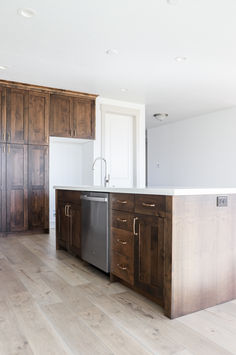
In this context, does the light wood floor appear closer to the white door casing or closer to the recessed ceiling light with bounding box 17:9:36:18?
the recessed ceiling light with bounding box 17:9:36:18

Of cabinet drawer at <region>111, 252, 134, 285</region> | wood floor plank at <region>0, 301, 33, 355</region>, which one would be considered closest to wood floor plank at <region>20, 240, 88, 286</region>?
cabinet drawer at <region>111, 252, 134, 285</region>

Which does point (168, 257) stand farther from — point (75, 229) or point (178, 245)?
point (75, 229)

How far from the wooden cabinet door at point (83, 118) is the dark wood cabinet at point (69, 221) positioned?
1916 millimetres

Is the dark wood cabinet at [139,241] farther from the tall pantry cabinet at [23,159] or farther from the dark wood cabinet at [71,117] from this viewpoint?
the dark wood cabinet at [71,117]

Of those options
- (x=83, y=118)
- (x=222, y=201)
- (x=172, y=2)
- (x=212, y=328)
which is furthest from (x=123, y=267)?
(x=83, y=118)

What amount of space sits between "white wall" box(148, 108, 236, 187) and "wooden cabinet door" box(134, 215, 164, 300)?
457 centimetres

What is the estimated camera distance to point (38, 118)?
4.98 m

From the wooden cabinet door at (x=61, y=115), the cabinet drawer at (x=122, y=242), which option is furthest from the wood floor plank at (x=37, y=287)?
the wooden cabinet door at (x=61, y=115)

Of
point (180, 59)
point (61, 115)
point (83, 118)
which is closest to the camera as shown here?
point (180, 59)

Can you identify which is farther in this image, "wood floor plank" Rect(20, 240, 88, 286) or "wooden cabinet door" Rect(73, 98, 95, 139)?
"wooden cabinet door" Rect(73, 98, 95, 139)

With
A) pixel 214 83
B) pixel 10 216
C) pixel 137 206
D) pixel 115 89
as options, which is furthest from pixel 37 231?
pixel 214 83

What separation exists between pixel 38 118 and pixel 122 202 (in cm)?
321

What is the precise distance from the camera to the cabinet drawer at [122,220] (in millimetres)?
2277

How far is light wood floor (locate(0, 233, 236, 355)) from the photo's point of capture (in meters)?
1.54
